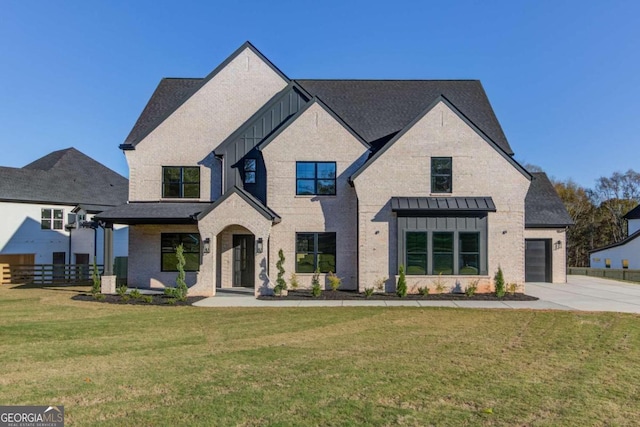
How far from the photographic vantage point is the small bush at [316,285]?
55.0 feet

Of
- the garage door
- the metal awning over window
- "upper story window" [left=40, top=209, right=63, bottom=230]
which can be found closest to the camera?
the metal awning over window

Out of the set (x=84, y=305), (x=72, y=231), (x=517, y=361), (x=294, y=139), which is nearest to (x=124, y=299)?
(x=84, y=305)

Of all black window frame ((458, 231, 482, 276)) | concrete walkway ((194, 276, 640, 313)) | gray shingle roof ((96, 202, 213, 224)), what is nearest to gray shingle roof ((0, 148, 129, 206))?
gray shingle roof ((96, 202, 213, 224))

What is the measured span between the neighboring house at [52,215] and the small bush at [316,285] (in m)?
14.5

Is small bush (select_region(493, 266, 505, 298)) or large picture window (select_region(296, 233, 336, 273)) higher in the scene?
large picture window (select_region(296, 233, 336, 273))

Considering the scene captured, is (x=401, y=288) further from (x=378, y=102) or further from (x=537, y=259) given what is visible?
(x=378, y=102)

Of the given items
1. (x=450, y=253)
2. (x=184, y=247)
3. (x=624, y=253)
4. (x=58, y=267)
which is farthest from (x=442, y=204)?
(x=624, y=253)

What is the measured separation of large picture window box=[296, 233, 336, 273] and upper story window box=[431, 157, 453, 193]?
4.91m

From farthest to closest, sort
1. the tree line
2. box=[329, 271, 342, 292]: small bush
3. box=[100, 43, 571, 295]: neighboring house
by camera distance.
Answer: the tree line → box=[329, 271, 342, 292]: small bush → box=[100, 43, 571, 295]: neighboring house

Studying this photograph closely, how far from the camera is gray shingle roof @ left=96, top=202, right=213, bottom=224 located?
1825 centimetres

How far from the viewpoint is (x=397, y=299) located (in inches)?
646

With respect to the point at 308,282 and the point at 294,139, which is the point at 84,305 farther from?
the point at 294,139

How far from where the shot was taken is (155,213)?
61.8 ft

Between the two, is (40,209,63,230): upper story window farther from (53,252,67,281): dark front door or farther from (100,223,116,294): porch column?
(100,223,116,294): porch column
